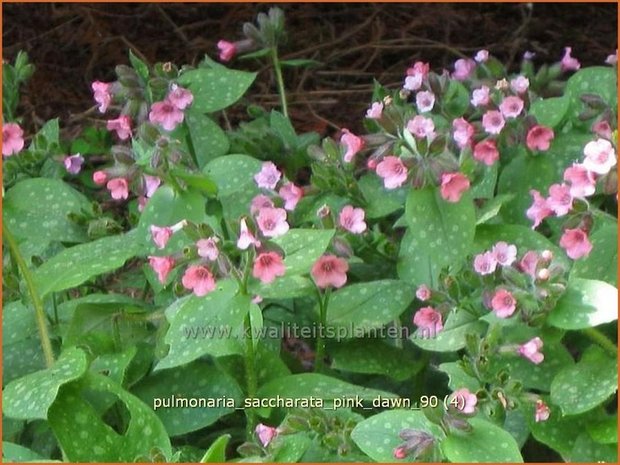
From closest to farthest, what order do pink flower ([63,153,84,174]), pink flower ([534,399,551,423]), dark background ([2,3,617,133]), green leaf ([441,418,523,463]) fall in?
1. green leaf ([441,418,523,463])
2. pink flower ([534,399,551,423])
3. pink flower ([63,153,84,174])
4. dark background ([2,3,617,133])

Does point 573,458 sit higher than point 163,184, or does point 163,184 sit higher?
point 163,184

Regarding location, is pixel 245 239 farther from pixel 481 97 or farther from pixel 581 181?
pixel 481 97

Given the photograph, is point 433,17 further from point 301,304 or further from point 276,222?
point 276,222

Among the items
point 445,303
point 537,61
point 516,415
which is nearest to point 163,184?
point 445,303

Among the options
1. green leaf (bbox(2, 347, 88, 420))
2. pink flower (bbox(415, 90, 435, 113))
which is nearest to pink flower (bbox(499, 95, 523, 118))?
pink flower (bbox(415, 90, 435, 113))

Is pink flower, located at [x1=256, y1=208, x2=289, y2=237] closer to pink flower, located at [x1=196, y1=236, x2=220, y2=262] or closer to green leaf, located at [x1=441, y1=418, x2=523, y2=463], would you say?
pink flower, located at [x1=196, y1=236, x2=220, y2=262]

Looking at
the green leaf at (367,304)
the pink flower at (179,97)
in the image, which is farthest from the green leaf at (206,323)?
the pink flower at (179,97)
